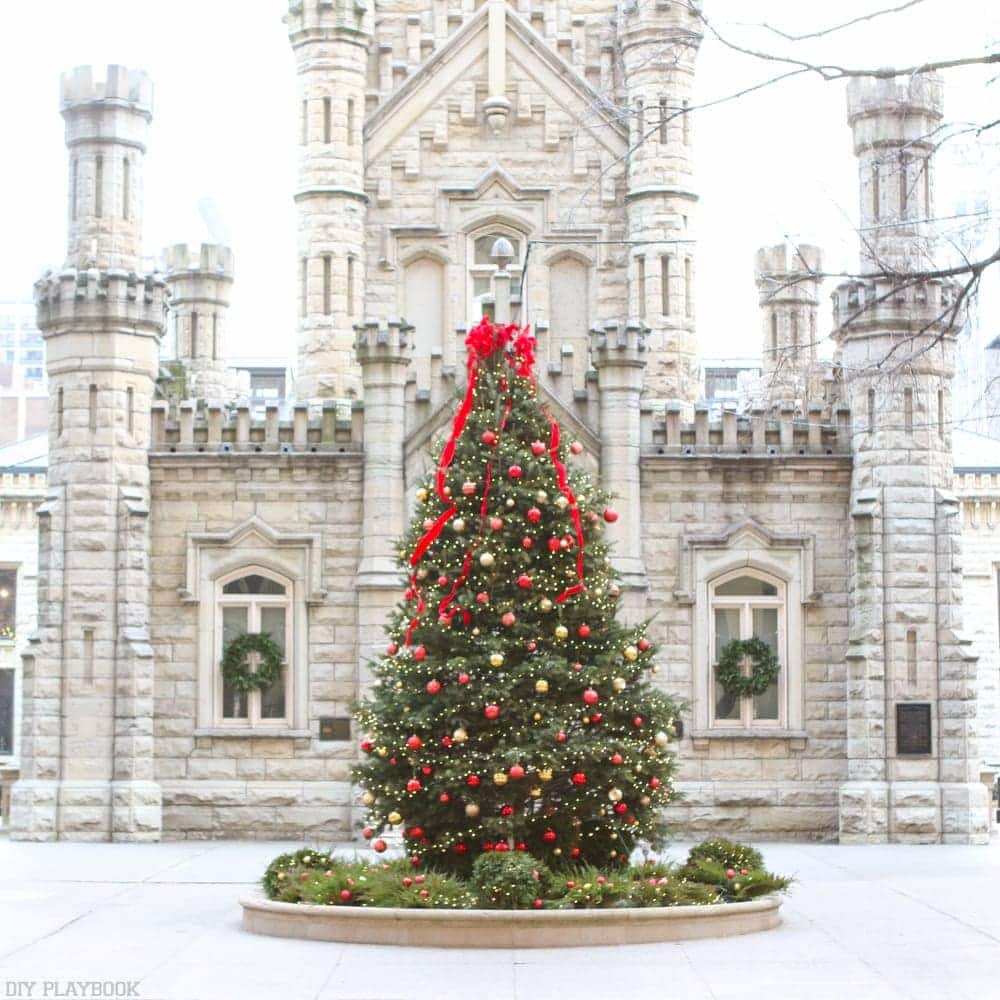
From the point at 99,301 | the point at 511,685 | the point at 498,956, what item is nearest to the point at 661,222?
the point at 99,301

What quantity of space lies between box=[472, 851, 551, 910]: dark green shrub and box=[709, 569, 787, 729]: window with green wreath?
1142 cm

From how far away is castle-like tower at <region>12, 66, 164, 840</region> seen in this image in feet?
89.7

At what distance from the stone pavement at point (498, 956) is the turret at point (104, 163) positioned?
33.3ft

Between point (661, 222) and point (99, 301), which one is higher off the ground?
point (661, 222)

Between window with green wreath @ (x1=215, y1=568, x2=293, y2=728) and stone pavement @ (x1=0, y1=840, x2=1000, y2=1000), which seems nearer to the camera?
stone pavement @ (x1=0, y1=840, x2=1000, y2=1000)

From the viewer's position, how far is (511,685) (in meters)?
18.0

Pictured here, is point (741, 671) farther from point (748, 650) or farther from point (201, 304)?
point (201, 304)

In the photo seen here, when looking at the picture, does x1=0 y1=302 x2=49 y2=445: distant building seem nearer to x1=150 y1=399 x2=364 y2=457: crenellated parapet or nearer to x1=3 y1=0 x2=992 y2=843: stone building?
x1=150 y1=399 x2=364 y2=457: crenellated parapet

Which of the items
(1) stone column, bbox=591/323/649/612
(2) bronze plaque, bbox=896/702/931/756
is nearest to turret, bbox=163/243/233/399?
(1) stone column, bbox=591/323/649/612

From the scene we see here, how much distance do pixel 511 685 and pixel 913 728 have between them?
10.8m

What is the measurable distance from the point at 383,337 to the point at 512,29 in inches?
303

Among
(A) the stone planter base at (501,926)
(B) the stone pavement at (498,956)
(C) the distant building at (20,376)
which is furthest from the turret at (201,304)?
(C) the distant building at (20,376)

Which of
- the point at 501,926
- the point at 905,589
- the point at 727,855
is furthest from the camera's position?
the point at 905,589

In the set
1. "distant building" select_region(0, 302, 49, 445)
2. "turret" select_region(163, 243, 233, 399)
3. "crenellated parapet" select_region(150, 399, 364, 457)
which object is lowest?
"crenellated parapet" select_region(150, 399, 364, 457)
